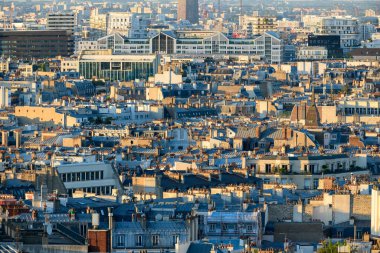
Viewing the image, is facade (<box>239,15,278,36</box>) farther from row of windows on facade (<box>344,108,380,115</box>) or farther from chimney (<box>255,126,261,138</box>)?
chimney (<box>255,126,261,138</box>)

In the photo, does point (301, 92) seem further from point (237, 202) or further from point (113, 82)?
point (237, 202)

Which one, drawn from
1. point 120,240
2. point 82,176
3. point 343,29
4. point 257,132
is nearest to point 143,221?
point 120,240

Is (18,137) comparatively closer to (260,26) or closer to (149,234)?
(149,234)

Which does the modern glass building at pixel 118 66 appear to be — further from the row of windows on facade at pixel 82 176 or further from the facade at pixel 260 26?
the row of windows on facade at pixel 82 176

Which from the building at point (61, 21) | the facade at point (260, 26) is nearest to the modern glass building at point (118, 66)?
the building at point (61, 21)

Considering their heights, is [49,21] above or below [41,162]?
below

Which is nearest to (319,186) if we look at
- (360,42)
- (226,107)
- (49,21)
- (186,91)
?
(226,107)

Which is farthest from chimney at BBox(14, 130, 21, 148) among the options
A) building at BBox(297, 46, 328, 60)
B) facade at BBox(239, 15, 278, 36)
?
facade at BBox(239, 15, 278, 36)
